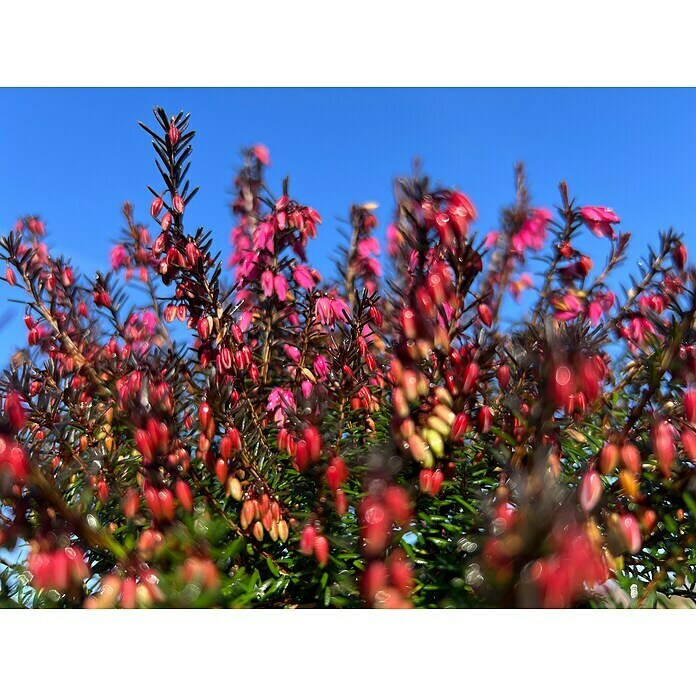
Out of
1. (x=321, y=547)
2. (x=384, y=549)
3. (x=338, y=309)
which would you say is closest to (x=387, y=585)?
(x=384, y=549)

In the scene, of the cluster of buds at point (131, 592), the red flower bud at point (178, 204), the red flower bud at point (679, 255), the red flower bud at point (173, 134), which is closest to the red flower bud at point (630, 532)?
the red flower bud at point (679, 255)

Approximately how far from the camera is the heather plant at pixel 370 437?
140 centimetres

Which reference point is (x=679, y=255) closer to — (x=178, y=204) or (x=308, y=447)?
(x=308, y=447)

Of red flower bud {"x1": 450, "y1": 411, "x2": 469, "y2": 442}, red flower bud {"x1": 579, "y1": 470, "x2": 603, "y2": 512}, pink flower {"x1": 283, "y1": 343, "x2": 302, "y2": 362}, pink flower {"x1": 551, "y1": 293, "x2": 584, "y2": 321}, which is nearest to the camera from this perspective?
red flower bud {"x1": 579, "y1": 470, "x2": 603, "y2": 512}

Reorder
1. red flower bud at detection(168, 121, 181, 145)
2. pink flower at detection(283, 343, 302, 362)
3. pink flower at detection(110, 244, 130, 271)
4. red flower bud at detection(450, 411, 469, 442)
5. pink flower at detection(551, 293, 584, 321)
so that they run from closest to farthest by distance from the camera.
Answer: red flower bud at detection(450, 411, 469, 442) < red flower bud at detection(168, 121, 181, 145) < pink flower at detection(551, 293, 584, 321) < pink flower at detection(283, 343, 302, 362) < pink flower at detection(110, 244, 130, 271)

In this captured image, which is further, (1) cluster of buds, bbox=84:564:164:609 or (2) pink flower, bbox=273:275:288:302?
(2) pink flower, bbox=273:275:288:302

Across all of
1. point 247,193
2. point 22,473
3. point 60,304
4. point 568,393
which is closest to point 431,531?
point 568,393

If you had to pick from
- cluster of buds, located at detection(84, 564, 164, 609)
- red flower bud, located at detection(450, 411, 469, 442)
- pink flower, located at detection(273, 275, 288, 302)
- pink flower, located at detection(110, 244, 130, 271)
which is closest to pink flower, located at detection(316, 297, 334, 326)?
pink flower, located at detection(273, 275, 288, 302)

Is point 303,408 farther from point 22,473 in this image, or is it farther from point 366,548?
point 22,473

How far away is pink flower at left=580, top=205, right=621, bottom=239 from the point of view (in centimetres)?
209

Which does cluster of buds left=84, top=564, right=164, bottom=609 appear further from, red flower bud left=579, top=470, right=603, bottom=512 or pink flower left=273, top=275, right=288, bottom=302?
red flower bud left=579, top=470, right=603, bottom=512

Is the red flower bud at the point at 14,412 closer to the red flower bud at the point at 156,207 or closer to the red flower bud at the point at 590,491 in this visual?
the red flower bud at the point at 156,207

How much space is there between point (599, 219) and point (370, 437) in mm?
1019

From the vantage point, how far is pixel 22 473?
4.49 feet
